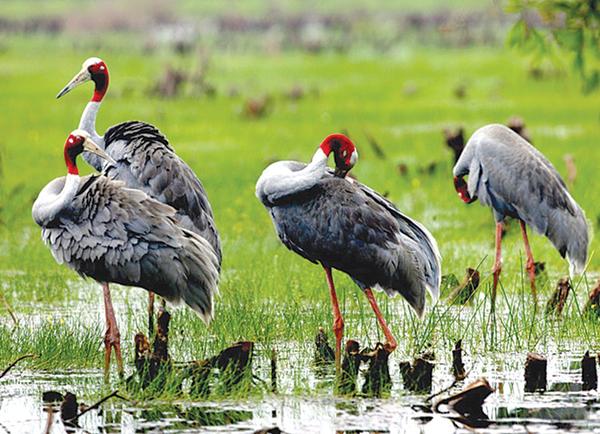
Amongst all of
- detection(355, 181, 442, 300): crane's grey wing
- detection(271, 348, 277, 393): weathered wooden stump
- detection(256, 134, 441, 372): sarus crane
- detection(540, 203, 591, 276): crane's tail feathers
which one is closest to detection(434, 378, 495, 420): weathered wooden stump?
detection(271, 348, 277, 393): weathered wooden stump

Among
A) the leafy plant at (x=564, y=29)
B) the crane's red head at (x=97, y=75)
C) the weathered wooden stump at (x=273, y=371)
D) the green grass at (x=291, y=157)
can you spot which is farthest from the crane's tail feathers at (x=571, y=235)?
the crane's red head at (x=97, y=75)

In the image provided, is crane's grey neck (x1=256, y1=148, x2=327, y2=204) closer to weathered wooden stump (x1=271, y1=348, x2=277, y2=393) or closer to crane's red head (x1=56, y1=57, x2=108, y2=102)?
weathered wooden stump (x1=271, y1=348, x2=277, y2=393)

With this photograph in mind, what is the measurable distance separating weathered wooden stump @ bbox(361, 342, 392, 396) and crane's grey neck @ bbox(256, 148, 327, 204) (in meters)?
1.18

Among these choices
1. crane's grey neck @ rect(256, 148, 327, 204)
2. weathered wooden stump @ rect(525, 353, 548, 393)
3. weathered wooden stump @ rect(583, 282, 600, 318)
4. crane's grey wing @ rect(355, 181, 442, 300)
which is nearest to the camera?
weathered wooden stump @ rect(525, 353, 548, 393)

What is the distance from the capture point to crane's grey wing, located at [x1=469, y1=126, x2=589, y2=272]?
31.6 feet

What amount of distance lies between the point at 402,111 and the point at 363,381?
51.7ft

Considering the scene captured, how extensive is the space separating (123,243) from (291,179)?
3.40ft

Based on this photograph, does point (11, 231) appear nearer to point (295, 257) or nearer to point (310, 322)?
point (295, 257)

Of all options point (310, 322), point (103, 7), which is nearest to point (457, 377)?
point (310, 322)

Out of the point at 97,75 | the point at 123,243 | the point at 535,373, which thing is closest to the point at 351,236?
the point at 123,243

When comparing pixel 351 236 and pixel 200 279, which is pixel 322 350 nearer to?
pixel 351 236

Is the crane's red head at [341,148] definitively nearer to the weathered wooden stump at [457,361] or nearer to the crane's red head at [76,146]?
the weathered wooden stump at [457,361]

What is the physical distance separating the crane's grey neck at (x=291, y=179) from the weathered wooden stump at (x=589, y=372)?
6.10 ft

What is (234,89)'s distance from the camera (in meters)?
25.5
